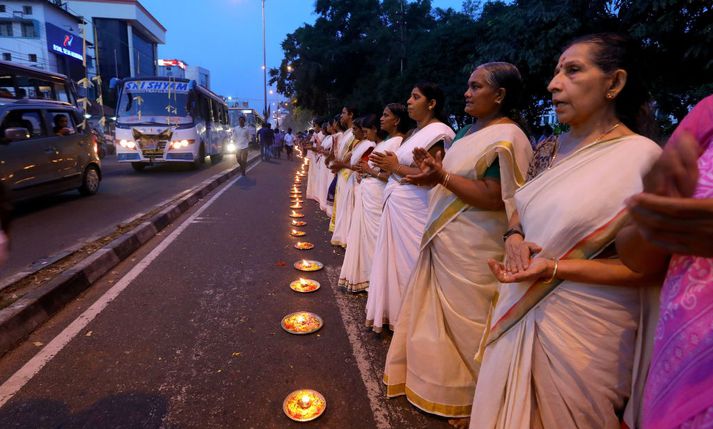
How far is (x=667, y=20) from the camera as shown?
688cm

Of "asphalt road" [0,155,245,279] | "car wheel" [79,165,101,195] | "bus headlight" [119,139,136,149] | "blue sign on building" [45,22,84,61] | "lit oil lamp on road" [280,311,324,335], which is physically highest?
"blue sign on building" [45,22,84,61]

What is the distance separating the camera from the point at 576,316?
1.50 meters

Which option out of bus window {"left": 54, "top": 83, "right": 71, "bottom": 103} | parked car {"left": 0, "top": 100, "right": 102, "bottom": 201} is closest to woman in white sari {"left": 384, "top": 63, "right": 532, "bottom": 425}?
parked car {"left": 0, "top": 100, "right": 102, "bottom": 201}

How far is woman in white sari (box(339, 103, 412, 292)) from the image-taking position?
12.9 feet

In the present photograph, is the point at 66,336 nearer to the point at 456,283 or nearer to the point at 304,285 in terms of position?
the point at 304,285

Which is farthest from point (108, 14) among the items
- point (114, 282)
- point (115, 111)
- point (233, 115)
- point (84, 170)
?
point (114, 282)

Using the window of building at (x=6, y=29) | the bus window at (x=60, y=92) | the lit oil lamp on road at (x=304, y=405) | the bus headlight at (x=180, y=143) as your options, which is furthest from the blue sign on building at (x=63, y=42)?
the lit oil lamp on road at (x=304, y=405)

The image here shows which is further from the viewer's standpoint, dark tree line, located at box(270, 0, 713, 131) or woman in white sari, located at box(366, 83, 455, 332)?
dark tree line, located at box(270, 0, 713, 131)

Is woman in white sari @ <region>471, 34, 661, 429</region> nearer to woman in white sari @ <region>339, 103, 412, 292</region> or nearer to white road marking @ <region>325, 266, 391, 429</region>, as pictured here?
white road marking @ <region>325, 266, 391, 429</region>

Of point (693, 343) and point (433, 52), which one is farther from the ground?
point (433, 52)

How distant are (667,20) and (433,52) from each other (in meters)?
11.3

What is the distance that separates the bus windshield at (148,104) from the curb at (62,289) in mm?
8826

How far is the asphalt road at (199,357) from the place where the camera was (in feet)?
7.64

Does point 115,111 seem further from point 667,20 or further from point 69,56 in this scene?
point 69,56
